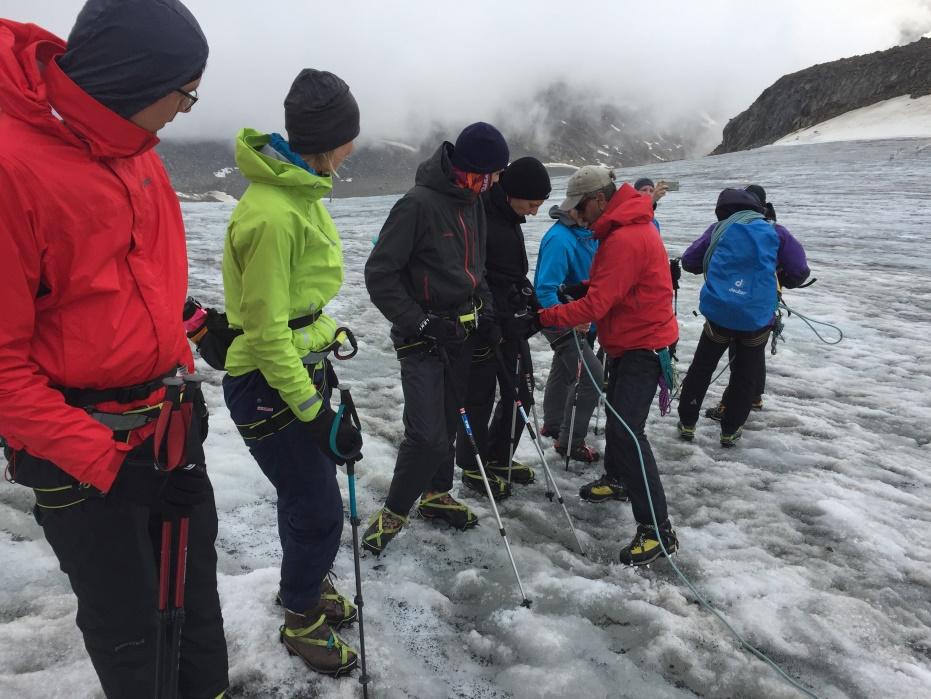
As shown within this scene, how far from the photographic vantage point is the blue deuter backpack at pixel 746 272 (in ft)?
15.2

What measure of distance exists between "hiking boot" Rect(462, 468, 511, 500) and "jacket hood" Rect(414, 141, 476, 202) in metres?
2.07

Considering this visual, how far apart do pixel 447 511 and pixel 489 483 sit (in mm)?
520

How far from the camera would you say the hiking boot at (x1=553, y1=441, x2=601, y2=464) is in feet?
15.8

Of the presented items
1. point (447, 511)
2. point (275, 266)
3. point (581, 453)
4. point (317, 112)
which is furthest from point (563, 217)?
point (275, 266)

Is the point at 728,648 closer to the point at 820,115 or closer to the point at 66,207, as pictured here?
the point at 66,207

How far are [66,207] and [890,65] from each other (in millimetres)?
97285

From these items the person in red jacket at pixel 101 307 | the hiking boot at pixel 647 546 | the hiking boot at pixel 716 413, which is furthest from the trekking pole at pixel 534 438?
the person in red jacket at pixel 101 307

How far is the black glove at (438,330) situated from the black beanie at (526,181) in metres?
1.21

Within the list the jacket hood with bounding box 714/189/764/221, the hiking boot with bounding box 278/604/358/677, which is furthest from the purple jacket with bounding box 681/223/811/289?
the hiking boot with bounding box 278/604/358/677

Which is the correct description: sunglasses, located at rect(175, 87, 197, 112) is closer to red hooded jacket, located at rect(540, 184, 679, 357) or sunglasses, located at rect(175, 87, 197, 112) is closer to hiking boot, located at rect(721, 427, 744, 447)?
red hooded jacket, located at rect(540, 184, 679, 357)

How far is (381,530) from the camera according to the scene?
3539 mm

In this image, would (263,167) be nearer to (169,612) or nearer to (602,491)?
(169,612)

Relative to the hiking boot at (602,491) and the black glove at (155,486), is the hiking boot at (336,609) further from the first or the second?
the hiking boot at (602,491)

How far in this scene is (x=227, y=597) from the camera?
303 centimetres
